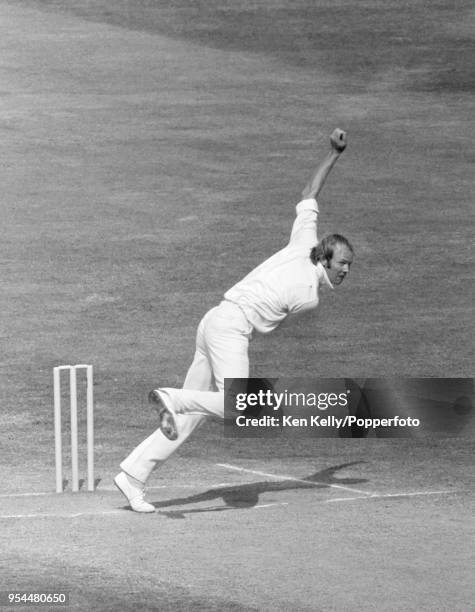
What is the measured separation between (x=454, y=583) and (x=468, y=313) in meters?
11.8

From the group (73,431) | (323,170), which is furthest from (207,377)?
(323,170)

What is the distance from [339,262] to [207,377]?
1.30 meters

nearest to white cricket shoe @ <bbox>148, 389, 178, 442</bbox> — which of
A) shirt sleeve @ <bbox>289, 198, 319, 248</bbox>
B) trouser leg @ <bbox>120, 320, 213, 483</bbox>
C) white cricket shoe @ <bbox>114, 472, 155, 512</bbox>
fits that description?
trouser leg @ <bbox>120, 320, 213, 483</bbox>

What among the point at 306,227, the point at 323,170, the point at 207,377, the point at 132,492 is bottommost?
Result: the point at 132,492

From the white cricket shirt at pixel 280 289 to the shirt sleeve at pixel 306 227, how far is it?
3.0 inches

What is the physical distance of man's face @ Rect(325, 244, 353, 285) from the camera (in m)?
10.7

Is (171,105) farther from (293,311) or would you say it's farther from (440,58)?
(293,311)

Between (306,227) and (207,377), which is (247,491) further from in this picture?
(306,227)

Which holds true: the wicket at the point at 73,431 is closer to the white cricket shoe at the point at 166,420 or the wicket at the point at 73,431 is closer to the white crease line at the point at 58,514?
the white crease line at the point at 58,514

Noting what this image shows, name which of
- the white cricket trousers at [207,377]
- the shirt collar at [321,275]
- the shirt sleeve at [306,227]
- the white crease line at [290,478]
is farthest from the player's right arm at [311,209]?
the white crease line at [290,478]

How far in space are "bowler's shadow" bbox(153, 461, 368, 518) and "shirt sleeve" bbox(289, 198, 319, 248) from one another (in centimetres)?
204

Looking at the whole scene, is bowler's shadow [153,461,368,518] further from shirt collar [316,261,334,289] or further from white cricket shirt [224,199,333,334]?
shirt collar [316,261,334,289]

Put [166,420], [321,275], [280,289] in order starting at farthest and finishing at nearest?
[321,275] → [280,289] → [166,420]

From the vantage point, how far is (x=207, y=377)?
11.0 m
